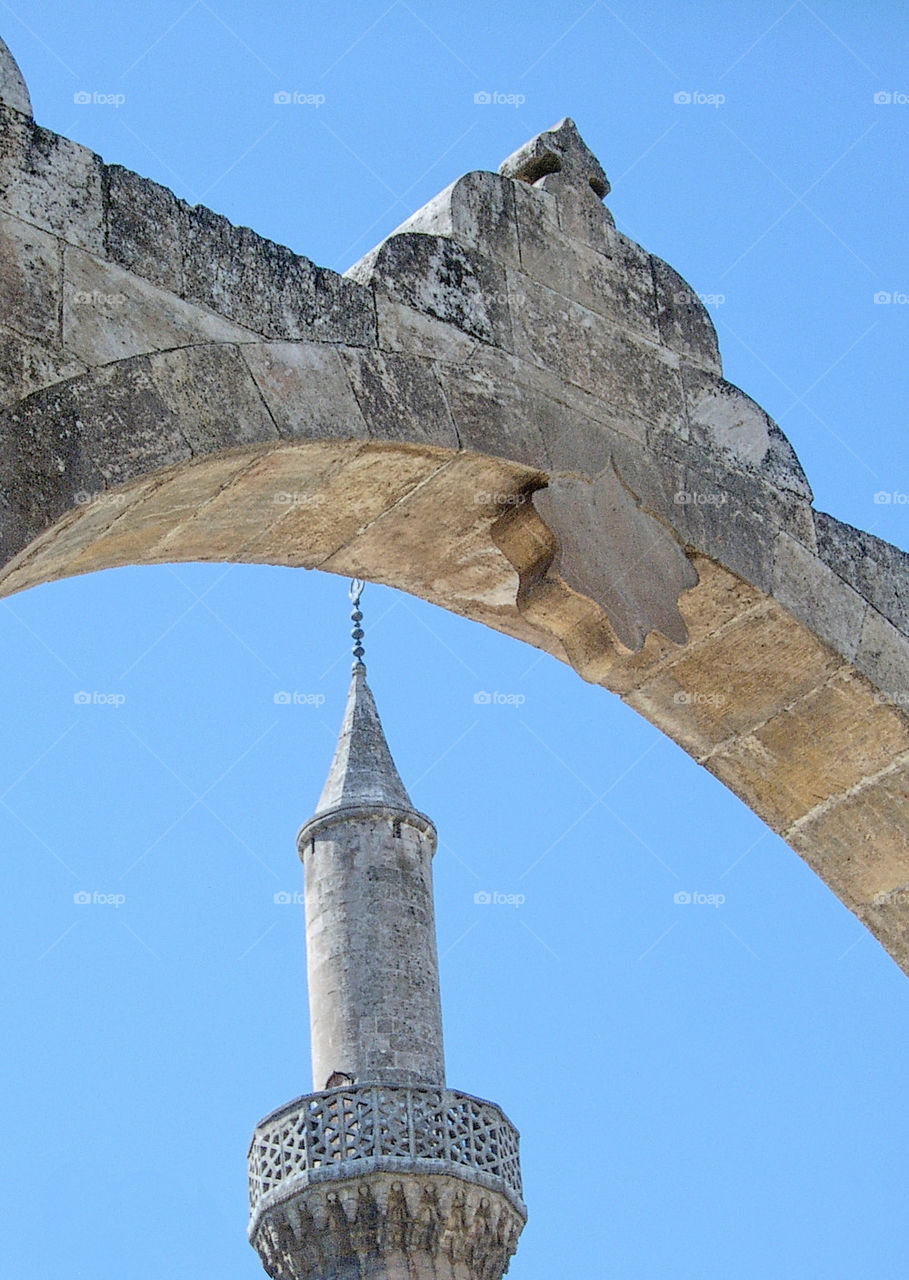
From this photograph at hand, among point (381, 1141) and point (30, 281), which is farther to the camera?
point (381, 1141)

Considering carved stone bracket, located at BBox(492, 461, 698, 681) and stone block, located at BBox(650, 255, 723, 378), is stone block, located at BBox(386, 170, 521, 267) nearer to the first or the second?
stone block, located at BBox(650, 255, 723, 378)

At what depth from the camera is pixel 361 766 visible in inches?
811

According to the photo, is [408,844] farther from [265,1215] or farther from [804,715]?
→ [804,715]

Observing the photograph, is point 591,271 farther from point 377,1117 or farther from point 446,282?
point 377,1117

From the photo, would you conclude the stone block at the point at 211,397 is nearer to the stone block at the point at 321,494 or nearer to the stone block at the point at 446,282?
the stone block at the point at 321,494

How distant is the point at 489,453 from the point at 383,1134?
14.6 meters

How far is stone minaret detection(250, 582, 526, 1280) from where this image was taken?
1769 centimetres

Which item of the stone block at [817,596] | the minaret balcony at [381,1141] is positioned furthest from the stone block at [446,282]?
the minaret balcony at [381,1141]

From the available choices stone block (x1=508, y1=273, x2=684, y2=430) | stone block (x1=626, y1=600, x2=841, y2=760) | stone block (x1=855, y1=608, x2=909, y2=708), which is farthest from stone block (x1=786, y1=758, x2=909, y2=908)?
stone block (x1=508, y1=273, x2=684, y2=430)

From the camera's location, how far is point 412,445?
402 cm

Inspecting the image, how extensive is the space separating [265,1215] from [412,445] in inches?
620

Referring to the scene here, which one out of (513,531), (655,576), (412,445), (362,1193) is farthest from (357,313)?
(362,1193)

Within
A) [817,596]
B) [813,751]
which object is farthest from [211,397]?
[813,751]

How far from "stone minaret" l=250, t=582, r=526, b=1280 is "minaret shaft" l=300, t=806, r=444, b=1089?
0.6 inches
